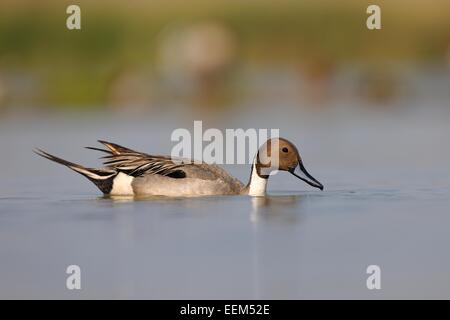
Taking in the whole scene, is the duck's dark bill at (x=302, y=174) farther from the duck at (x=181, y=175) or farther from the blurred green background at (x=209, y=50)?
the blurred green background at (x=209, y=50)

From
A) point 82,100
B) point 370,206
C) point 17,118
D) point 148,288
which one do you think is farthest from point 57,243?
point 82,100

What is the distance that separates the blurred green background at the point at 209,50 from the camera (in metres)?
17.3

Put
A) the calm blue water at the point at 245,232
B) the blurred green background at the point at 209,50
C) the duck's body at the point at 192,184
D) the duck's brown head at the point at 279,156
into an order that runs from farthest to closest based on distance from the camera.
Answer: the blurred green background at the point at 209,50
the duck's brown head at the point at 279,156
the duck's body at the point at 192,184
the calm blue water at the point at 245,232

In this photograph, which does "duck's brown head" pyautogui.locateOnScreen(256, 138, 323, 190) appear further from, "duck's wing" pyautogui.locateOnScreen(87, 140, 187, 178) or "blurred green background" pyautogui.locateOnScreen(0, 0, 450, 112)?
"blurred green background" pyautogui.locateOnScreen(0, 0, 450, 112)

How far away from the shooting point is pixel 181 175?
10.4 meters

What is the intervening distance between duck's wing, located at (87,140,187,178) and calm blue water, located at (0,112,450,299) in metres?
0.33

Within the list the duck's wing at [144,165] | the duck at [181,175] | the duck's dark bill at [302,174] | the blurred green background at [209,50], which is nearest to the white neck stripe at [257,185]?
the duck at [181,175]

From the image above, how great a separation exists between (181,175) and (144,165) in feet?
1.12

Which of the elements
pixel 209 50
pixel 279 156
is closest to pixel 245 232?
pixel 279 156

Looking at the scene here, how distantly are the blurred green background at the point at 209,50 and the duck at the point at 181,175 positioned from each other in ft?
19.8

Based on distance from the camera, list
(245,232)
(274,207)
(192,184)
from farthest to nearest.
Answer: (192,184), (274,207), (245,232)

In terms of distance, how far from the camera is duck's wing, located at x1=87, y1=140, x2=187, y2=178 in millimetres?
10406

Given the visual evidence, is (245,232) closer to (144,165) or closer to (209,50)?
(144,165)

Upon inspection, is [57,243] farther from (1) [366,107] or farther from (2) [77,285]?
(1) [366,107]
